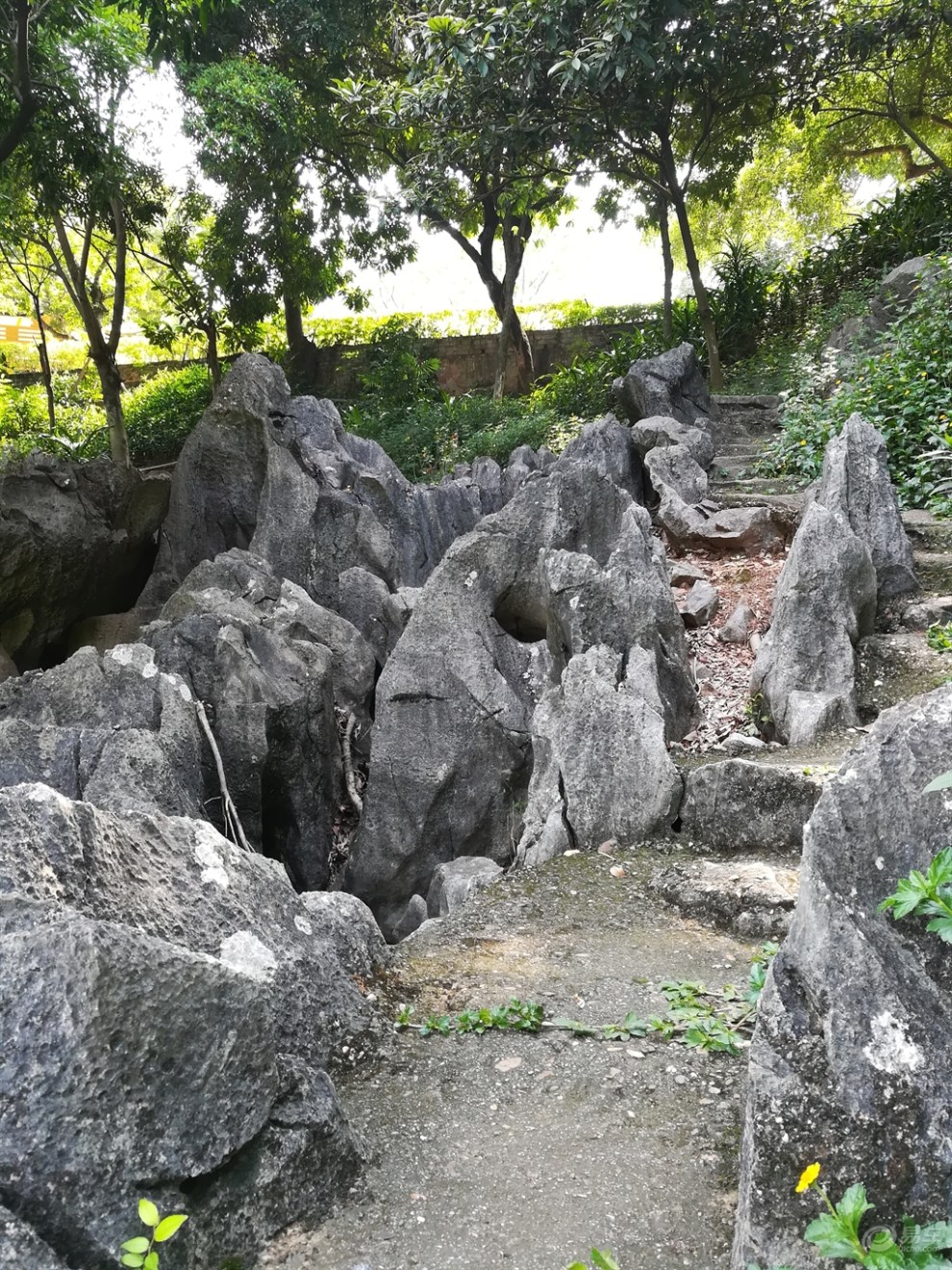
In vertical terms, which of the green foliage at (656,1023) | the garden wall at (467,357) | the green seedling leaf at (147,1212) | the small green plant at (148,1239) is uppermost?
the garden wall at (467,357)

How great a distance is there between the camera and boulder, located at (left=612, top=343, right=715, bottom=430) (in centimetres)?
1330

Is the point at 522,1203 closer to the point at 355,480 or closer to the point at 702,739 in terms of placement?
the point at 702,739

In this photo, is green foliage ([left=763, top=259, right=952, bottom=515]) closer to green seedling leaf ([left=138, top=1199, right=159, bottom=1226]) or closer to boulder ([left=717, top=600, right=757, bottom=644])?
boulder ([left=717, top=600, right=757, bottom=644])

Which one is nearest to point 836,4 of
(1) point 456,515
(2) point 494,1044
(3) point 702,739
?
(1) point 456,515

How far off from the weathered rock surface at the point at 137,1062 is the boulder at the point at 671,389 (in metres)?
11.7

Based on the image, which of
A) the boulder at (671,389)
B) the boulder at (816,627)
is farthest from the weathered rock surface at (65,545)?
the boulder at (816,627)

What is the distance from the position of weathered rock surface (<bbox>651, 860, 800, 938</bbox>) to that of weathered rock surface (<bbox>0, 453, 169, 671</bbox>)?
920cm

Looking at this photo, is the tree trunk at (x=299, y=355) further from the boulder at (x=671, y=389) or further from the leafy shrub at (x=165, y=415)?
the boulder at (x=671, y=389)

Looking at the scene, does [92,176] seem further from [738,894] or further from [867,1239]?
[867,1239]

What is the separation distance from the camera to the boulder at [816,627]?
617 cm

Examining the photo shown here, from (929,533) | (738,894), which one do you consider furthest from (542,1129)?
(929,533)

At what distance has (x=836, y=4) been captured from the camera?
46.7 feet

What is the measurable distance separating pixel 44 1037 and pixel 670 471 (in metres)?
10.0

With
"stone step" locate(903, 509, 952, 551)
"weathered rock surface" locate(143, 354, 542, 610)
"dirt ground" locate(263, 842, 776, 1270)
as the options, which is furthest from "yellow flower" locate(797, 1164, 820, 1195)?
"weathered rock surface" locate(143, 354, 542, 610)
